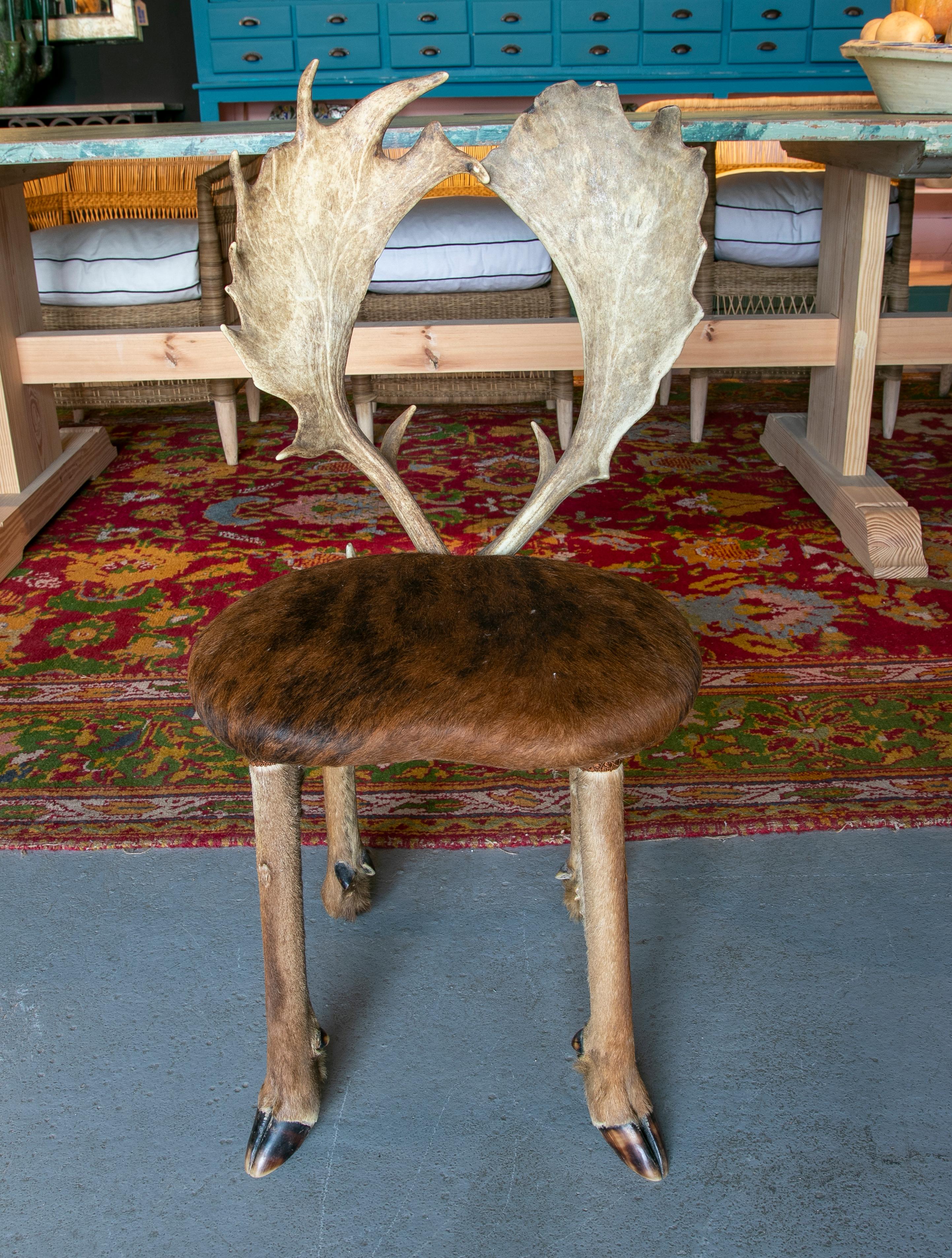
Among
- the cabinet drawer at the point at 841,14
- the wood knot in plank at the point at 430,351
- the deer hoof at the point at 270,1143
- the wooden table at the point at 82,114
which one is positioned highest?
the cabinet drawer at the point at 841,14

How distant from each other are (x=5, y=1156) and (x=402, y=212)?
89 cm

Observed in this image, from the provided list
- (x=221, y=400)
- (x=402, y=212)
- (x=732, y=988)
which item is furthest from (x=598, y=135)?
(x=221, y=400)

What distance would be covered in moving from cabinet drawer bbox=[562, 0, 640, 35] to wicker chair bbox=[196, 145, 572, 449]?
7.22ft

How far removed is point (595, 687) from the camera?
828mm

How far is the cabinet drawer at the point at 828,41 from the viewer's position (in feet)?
14.4

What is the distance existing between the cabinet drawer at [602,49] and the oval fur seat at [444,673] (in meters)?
4.14

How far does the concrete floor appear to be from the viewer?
86 cm

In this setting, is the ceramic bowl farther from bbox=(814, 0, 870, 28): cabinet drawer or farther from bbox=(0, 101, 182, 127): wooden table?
bbox=(0, 101, 182, 127): wooden table

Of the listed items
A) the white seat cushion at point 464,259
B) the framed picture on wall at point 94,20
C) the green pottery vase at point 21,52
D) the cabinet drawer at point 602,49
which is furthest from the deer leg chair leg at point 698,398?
the framed picture on wall at point 94,20

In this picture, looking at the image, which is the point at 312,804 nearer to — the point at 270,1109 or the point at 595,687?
the point at 270,1109

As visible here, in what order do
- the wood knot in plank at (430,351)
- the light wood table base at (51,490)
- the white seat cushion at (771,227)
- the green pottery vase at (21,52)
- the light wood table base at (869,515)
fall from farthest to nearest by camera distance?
the green pottery vase at (21,52) < the white seat cushion at (771,227) < the wood knot in plank at (430,351) < the light wood table base at (51,490) < the light wood table base at (869,515)

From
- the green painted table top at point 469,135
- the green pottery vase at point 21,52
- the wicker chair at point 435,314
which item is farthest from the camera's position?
the green pottery vase at point 21,52

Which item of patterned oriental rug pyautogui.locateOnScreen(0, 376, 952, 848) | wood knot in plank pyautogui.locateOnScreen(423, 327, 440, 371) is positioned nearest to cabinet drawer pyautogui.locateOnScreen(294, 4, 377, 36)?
patterned oriental rug pyautogui.locateOnScreen(0, 376, 952, 848)

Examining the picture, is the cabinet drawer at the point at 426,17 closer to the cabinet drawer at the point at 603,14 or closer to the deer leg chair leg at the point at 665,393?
the cabinet drawer at the point at 603,14
